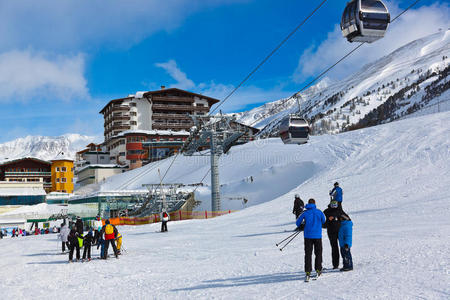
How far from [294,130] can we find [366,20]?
10.4 metres

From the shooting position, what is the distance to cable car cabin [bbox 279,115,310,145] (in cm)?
2219

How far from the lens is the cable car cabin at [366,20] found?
12273 millimetres

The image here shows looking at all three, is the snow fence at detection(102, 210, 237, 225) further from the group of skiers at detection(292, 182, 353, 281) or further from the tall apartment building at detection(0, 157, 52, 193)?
the tall apartment building at detection(0, 157, 52, 193)

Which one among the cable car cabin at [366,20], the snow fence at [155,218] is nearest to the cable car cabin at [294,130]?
the cable car cabin at [366,20]

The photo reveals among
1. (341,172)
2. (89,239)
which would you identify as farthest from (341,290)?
(341,172)

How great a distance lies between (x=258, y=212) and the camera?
25.0m

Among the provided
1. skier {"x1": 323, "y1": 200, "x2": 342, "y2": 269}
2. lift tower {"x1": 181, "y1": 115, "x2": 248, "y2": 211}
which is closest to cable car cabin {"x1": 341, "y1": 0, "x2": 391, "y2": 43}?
skier {"x1": 323, "y1": 200, "x2": 342, "y2": 269}

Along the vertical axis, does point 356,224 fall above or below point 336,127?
below

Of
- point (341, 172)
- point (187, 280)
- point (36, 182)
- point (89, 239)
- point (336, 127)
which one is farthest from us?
point (336, 127)

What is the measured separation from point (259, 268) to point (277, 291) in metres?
2.37

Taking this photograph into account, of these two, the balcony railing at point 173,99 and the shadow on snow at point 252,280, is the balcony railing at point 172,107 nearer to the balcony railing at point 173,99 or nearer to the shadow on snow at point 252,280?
the balcony railing at point 173,99

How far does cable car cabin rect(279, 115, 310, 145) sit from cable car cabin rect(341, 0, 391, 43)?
9.77 meters

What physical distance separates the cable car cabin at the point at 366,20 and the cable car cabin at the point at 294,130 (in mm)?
9774

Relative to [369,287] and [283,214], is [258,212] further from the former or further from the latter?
[369,287]
